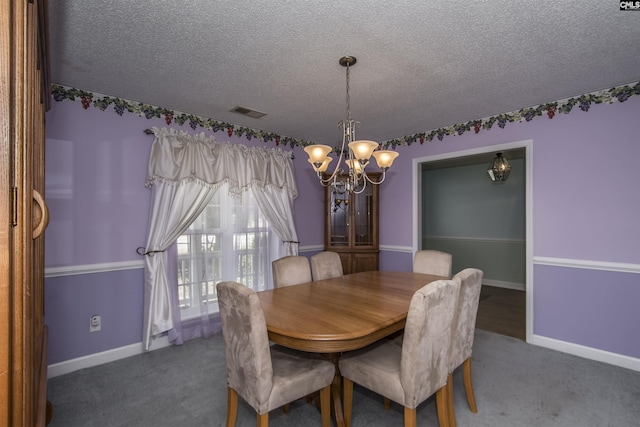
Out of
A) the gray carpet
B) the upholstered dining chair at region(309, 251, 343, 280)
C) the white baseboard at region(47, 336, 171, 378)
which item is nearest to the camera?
the gray carpet

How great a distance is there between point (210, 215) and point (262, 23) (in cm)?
223

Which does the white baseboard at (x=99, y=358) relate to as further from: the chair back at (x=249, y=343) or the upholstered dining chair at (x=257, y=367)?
the chair back at (x=249, y=343)

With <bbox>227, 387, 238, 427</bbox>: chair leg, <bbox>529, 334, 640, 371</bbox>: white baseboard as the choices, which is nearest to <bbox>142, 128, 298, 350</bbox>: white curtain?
<bbox>227, 387, 238, 427</bbox>: chair leg

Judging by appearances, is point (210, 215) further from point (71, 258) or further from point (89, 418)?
point (89, 418)

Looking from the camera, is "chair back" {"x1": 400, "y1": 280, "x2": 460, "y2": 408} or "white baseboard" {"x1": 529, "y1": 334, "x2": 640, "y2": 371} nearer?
"chair back" {"x1": 400, "y1": 280, "x2": 460, "y2": 408}

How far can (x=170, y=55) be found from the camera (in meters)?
2.13

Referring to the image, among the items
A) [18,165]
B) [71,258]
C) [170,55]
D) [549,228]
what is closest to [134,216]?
[71,258]

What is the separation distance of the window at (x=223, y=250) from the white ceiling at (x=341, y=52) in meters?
1.15

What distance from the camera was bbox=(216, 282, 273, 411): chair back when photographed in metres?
1.50

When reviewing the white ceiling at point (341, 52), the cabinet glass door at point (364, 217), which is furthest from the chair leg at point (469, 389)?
the cabinet glass door at point (364, 217)

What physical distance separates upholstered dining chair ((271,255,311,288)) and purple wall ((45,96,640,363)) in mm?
1419

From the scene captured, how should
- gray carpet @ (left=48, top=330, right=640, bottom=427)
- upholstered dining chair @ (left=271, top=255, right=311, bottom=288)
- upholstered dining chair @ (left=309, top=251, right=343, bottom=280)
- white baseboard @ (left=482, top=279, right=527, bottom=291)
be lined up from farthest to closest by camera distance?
white baseboard @ (left=482, top=279, right=527, bottom=291) → upholstered dining chair @ (left=309, top=251, right=343, bottom=280) → upholstered dining chair @ (left=271, top=255, right=311, bottom=288) → gray carpet @ (left=48, top=330, right=640, bottom=427)

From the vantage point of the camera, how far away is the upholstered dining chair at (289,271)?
2643 mm

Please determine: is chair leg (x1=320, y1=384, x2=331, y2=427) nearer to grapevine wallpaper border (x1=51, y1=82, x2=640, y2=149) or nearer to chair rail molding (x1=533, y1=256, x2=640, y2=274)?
chair rail molding (x1=533, y1=256, x2=640, y2=274)
